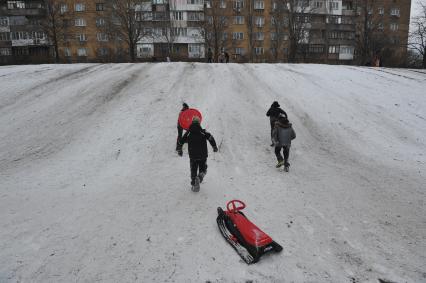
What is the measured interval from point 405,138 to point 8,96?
64.5 ft

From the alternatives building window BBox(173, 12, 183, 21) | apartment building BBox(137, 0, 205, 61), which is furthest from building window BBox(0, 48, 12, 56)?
building window BBox(173, 12, 183, 21)

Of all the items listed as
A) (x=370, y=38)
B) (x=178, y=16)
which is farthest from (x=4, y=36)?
(x=370, y=38)

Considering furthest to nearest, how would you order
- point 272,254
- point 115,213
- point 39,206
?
point 39,206 → point 115,213 → point 272,254

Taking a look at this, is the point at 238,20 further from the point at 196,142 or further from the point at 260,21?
the point at 196,142

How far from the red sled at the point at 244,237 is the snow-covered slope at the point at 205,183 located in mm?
147

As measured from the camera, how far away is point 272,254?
462 cm

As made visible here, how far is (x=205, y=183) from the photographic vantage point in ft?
23.9

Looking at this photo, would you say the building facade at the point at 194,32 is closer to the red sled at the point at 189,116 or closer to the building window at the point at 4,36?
the building window at the point at 4,36

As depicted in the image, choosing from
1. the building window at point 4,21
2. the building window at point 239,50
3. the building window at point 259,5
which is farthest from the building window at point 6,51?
the building window at point 259,5

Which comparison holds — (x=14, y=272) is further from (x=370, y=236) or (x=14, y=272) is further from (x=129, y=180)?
(x=370, y=236)

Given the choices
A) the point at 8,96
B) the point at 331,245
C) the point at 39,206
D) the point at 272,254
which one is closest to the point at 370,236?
the point at 331,245

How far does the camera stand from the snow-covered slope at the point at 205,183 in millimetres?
4441

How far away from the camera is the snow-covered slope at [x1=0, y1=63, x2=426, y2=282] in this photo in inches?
175

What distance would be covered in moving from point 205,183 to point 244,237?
8.98ft
